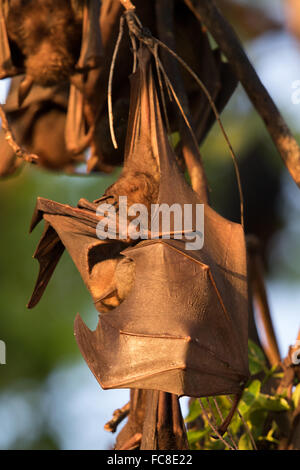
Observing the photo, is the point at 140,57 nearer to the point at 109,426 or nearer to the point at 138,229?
the point at 138,229

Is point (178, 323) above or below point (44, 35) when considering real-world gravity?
below

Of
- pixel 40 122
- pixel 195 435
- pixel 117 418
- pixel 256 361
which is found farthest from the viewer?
pixel 40 122

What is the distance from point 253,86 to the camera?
1.63m

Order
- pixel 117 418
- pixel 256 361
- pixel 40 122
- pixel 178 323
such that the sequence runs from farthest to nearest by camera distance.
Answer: pixel 40 122 → pixel 256 361 → pixel 117 418 → pixel 178 323

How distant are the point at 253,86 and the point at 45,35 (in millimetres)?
577

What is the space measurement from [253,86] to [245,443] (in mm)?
864

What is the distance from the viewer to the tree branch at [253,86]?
1601 millimetres

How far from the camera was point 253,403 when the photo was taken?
1669 mm

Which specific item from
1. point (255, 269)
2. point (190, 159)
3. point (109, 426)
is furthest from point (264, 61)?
point (109, 426)

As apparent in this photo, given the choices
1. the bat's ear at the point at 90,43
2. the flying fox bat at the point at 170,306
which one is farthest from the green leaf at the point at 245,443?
the bat's ear at the point at 90,43

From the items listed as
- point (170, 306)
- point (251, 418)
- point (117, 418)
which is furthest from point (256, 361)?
point (170, 306)

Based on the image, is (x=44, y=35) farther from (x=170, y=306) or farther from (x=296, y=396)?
(x=296, y=396)

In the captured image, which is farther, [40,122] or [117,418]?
[40,122]

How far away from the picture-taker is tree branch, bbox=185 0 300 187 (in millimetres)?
1601
